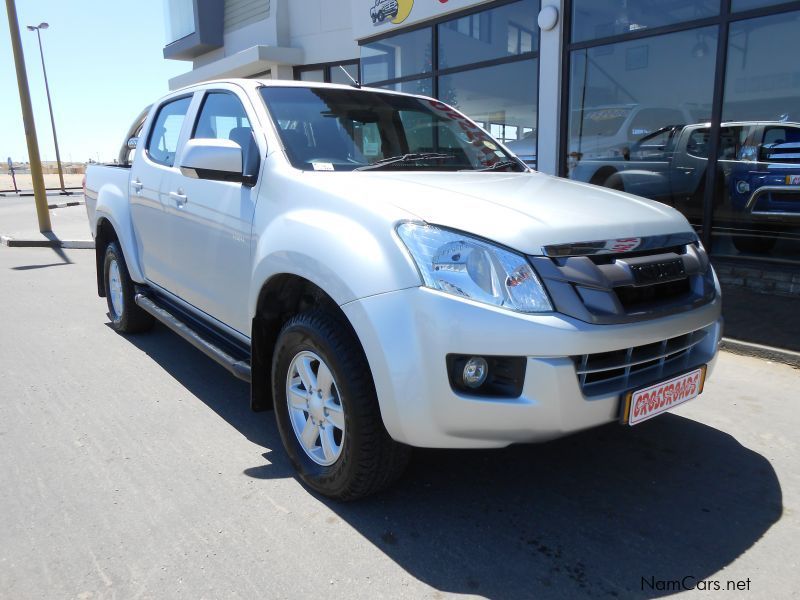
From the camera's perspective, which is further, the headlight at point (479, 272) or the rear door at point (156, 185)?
the rear door at point (156, 185)

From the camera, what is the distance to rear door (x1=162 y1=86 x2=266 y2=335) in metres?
3.13

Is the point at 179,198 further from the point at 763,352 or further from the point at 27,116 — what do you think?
the point at 27,116

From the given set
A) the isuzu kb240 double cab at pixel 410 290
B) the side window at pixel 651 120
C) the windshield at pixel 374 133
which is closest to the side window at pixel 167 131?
the isuzu kb240 double cab at pixel 410 290

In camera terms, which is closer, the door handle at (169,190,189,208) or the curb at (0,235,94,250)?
the door handle at (169,190,189,208)

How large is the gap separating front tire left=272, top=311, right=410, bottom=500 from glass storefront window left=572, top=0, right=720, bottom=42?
6.33m

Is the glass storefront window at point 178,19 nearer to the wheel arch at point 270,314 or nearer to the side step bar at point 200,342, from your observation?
the side step bar at point 200,342

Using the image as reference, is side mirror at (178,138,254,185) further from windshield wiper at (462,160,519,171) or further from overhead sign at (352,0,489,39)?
overhead sign at (352,0,489,39)

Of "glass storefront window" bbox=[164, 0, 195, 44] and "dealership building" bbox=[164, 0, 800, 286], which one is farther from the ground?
"glass storefront window" bbox=[164, 0, 195, 44]

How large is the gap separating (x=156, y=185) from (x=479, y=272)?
2.86 m

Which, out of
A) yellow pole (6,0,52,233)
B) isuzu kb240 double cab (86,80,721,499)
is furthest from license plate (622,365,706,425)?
yellow pole (6,0,52,233)

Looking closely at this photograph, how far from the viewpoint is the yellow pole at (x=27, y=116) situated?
11875 millimetres

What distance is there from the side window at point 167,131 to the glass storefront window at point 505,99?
4.88 meters

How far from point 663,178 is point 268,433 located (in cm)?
607

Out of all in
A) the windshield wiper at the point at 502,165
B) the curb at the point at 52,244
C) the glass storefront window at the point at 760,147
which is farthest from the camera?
the curb at the point at 52,244
